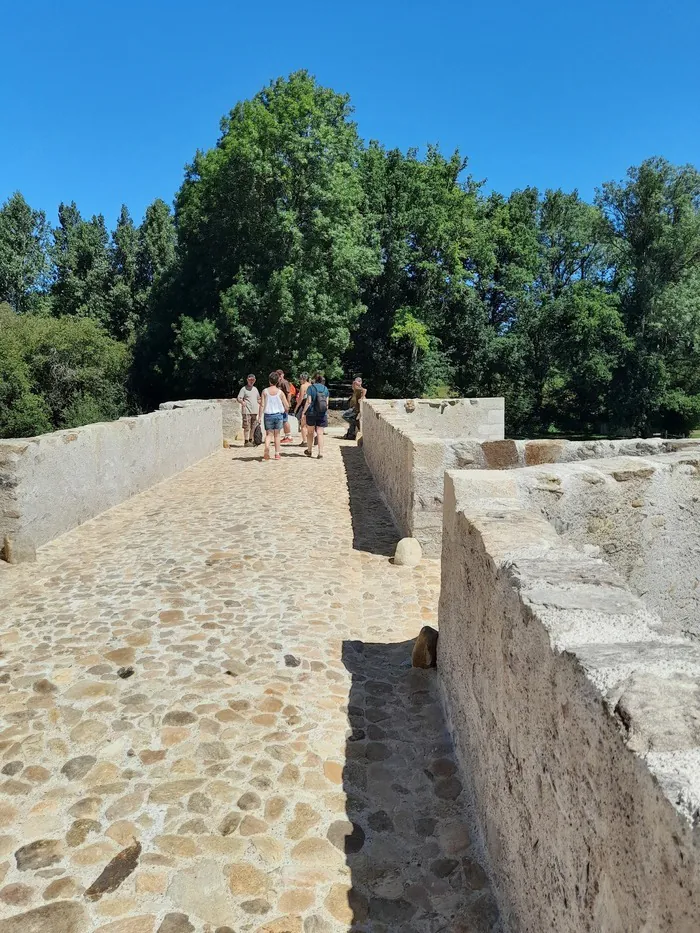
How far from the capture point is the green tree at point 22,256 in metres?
40.8

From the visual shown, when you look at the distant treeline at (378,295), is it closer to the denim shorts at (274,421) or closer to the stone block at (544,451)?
the denim shorts at (274,421)

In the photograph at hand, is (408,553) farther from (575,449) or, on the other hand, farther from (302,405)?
(302,405)

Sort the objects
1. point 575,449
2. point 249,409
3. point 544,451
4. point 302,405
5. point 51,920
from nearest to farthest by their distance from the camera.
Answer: point 51,920
point 575,449
point 544,451
point 302,405
point 249,409

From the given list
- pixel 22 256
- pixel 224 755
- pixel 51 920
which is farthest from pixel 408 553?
pixel 22 256

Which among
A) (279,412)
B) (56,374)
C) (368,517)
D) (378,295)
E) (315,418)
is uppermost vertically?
(378,295)

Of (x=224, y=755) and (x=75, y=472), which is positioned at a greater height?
(x=75, y=472)

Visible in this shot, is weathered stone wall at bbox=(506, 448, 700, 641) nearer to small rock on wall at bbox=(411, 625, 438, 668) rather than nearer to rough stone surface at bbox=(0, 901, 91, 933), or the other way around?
small rock on wall at bbox=(411, 625, 438, 668)

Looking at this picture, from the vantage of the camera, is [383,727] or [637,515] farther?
[637,515]

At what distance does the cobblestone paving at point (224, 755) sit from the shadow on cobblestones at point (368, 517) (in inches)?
30.2

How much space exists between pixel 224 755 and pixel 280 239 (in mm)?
24931

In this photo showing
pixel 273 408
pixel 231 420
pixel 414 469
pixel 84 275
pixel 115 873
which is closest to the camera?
pixel 115 873

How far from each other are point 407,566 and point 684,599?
271cm

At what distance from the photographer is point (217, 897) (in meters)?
2.32

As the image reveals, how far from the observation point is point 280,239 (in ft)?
84.3
